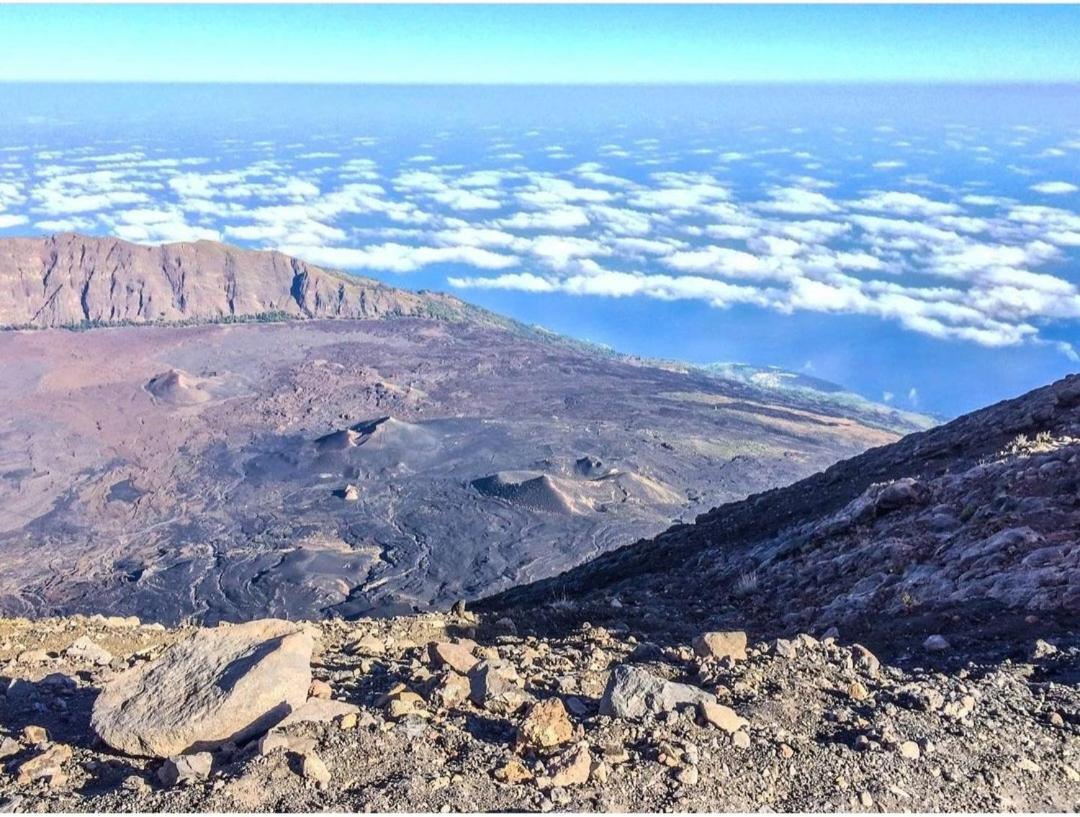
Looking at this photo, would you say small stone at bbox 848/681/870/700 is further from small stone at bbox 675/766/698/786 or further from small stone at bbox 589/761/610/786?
small stone at bbox 589/761/610/786

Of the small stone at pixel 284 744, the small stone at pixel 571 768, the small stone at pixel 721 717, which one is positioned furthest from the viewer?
the small stone at pixel 721 717

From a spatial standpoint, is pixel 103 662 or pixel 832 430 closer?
pixel 103 662

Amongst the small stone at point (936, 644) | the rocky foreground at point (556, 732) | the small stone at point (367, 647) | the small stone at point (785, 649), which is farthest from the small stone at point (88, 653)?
the small stone at point (936, 644)

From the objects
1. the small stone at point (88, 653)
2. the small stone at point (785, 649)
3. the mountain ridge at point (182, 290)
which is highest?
the small stone at point (785, 649)

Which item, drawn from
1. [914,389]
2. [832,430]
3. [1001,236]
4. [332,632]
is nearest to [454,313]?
[832,430]

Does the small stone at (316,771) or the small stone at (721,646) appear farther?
the small stone at (721,646)

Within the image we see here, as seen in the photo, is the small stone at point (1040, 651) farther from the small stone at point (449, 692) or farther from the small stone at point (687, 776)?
the small stone at point (449, 692)

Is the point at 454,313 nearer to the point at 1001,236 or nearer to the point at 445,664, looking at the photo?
the point at 445,664
